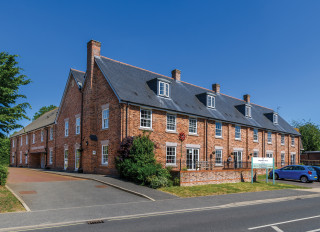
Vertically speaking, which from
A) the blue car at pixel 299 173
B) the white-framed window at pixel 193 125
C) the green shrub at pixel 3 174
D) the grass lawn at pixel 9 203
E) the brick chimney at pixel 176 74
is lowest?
the blue car at pixel 299 173

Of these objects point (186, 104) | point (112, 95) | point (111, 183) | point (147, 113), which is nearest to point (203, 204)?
point (111, 183)

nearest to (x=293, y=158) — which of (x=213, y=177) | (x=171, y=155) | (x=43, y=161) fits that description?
(x=171, y=155)

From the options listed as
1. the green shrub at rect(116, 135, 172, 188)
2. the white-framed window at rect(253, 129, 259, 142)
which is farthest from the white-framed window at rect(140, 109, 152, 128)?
the white-framed window at rect(253, 129, 259, 142)

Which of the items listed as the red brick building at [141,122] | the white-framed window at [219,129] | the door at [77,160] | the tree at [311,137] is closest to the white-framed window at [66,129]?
the red brick building at [141,122]

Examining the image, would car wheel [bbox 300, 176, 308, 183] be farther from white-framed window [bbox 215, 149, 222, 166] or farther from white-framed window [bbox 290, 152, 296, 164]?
white-framed window [bbox 290, 152, 296, 164]

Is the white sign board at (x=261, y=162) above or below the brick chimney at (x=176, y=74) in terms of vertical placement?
below

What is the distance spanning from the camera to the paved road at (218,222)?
8421 millimetres

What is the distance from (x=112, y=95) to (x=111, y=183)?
7.74 metres

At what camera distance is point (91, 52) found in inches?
1011

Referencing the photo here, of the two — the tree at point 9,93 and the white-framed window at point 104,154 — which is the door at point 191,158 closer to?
the white-framed window at point 104,154

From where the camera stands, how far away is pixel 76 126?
27719 mm

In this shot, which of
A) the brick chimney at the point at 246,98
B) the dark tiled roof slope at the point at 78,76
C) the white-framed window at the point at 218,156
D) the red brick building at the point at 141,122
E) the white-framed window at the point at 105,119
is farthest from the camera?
the brick chimney at the point at 246,98

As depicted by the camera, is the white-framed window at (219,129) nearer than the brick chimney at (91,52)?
No

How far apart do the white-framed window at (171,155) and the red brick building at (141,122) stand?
0.28ft
